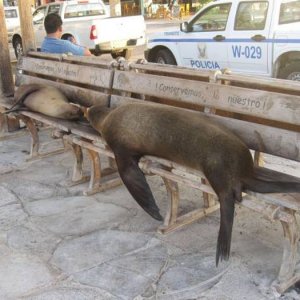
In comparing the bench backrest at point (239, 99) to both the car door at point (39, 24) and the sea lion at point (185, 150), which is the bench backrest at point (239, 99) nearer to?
the sea lion at point (185, 150)

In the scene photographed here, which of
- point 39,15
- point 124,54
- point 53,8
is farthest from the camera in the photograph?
point 39,15

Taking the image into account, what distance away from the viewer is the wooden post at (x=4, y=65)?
7.25 metres

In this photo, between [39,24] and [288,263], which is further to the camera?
[39,24]

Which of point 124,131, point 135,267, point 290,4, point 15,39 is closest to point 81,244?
point 135,267

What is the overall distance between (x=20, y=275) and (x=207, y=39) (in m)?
7.65

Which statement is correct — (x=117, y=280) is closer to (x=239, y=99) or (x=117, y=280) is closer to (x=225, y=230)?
(x=225, y=230)

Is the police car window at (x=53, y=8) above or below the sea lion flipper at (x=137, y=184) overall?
below

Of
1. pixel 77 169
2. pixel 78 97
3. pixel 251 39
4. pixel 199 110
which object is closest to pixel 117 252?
pixel 199 110

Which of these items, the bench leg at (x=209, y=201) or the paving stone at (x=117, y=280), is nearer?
the paving stone at (x=117, y=280)

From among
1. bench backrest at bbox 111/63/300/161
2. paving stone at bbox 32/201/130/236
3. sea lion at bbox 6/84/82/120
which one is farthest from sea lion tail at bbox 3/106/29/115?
paving stone at bbox 32/201/130/236

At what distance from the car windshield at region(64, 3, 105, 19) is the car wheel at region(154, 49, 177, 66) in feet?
23.2

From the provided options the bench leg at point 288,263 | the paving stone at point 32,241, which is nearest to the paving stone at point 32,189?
the paving stone at point 32,241

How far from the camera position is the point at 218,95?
13.6 feet

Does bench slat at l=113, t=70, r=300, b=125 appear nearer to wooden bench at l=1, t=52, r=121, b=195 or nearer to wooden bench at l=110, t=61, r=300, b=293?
wooden bench at l=110, t=61, r=300, b=293
